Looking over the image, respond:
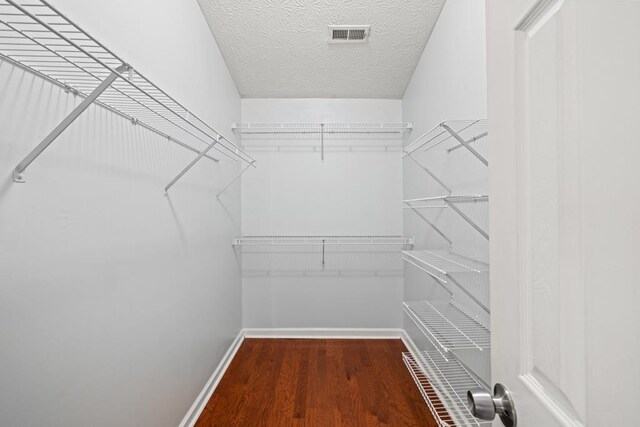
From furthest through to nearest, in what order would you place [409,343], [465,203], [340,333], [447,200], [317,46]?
[340,333] → [409,343] → [317,46] → [465,203] → [447,200]

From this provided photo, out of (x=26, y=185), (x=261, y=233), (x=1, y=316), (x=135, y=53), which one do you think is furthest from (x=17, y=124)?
(x=261, y=233)

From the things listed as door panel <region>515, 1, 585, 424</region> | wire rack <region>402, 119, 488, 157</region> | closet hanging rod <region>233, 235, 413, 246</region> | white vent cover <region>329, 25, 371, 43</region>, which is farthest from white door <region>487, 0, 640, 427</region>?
closet hanging rod <region>233, 235, 413, 246</region>

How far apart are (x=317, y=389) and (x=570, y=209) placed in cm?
211

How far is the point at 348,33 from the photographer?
7.22 feet

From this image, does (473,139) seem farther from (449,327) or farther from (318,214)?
(318,214)

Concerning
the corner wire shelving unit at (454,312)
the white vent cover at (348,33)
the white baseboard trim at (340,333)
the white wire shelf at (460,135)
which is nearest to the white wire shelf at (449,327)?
Answer: the corner wire shelving unit at (454,312)

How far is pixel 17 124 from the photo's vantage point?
77 cm

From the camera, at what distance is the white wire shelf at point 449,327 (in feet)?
4.27

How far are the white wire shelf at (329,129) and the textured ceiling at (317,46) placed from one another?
0.95ft

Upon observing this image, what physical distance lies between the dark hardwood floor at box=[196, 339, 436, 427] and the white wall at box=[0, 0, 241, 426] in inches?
12.0

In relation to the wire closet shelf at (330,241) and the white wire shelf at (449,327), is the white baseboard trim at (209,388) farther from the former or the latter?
the white wire shelf at (449,327)

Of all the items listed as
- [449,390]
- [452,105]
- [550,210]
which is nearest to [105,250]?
[550,210]

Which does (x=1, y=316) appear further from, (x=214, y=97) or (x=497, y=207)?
(x=214, y=97)

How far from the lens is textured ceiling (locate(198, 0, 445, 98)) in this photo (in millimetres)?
1960
